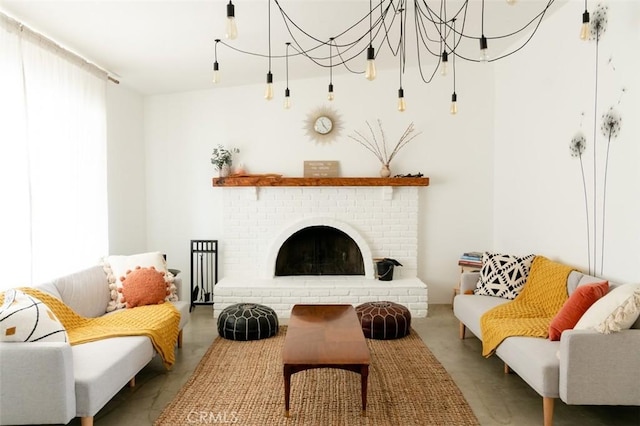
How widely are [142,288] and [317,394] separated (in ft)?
5.59

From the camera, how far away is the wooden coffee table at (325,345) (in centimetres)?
253

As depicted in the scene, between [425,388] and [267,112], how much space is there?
3.55 m

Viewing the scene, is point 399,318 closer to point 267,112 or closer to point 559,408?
point 559,408

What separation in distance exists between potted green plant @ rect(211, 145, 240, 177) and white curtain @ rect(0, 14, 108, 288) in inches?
49.7

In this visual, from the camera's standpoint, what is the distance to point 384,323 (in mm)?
3959

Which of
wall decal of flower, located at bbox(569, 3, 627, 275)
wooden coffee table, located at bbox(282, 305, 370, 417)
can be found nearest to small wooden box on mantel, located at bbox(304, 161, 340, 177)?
wooden coffee table, located at bbox(282, 305, 370, 417)

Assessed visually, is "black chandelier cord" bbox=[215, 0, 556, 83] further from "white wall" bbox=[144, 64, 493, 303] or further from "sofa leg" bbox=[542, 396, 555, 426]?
"sofa leg" bbox=[542, 396, 555, 426]

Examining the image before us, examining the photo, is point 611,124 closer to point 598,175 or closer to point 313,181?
point 598,175

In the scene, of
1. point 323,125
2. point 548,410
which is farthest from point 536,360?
point 323,125

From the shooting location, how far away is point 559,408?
2719 mm

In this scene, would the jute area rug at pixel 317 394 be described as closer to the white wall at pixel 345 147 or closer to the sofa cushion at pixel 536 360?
the sofa cushion at pixel 536 360

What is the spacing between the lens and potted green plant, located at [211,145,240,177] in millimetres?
5074

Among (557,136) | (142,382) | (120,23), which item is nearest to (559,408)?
(557,136)

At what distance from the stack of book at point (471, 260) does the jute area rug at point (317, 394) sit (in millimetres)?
1524
